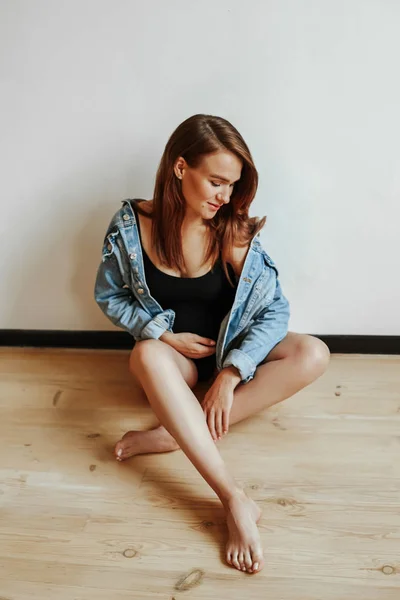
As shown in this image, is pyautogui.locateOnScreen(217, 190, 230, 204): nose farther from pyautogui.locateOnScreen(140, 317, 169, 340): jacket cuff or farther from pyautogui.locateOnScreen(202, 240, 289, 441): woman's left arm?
pyautogui.locateOnScreen(140, 317, 169, 340): jacket cuff

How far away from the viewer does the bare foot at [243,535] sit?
3.70 ft

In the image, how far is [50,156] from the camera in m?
1.65

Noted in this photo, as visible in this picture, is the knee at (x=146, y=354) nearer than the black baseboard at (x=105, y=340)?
Answer: Yes

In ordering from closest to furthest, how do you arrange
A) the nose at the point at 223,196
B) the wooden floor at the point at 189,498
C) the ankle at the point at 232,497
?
the wooden floor at the point at 189,498
the ankle at the point at 232,497
the nose at the point at 223,196

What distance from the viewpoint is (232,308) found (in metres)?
1.45

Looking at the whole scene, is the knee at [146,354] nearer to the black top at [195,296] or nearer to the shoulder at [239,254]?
the black top at [195,296]

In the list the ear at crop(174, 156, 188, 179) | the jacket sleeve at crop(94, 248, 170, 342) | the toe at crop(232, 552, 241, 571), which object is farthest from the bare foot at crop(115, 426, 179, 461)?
the ear at crop(174, 156, 188, 179)

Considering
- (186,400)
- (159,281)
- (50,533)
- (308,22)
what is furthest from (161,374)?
(308,22)

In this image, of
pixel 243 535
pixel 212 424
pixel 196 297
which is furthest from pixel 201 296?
pixel 243 535

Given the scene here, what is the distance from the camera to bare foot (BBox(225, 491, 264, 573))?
1.13 metres

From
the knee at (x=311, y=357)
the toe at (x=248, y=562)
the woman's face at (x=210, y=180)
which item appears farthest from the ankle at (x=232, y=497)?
the woman's face at (x=210, y=180)

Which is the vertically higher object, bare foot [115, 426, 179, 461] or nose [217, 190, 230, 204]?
nose [217, 190, 230, 204]

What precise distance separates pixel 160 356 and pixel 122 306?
0.81 feet

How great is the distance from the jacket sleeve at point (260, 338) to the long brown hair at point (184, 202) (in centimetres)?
15
